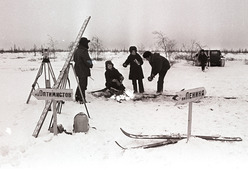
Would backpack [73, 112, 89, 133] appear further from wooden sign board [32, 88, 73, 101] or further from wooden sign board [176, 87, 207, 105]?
wooden sign board [176, 87, 207, 105]

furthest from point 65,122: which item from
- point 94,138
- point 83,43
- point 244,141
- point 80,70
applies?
point 244,141

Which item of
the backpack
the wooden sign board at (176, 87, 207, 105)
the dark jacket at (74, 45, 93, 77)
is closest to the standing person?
the dark jacket at (74, 45, 93, 77)

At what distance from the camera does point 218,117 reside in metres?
6.26

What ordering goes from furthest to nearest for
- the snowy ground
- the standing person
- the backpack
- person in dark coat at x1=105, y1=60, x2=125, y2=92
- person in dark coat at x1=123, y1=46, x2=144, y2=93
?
person in dark coat at x1=123, y1=46, x2=144, y2=93, person in dark coat at x1=105, y1=60, x2=125, y2=92, the standing person, the backpack, the snowy ground

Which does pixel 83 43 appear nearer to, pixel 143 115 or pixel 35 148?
pixel 143 115

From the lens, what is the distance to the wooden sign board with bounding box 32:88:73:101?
4383 millimetres

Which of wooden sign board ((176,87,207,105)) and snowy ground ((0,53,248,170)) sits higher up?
wooden sign board ((176,87,207,105))

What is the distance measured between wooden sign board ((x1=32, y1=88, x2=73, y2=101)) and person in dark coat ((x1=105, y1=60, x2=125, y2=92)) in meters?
4.00

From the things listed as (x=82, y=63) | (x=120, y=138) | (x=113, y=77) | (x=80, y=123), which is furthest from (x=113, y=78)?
(x=120, y=138)

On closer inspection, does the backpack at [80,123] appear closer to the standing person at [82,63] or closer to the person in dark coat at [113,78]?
the standing person at [82,63]

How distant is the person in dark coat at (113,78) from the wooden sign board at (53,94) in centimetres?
400

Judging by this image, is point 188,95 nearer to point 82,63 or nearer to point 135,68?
point 82,63

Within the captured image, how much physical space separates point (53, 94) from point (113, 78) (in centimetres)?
418

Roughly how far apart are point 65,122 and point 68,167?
190cm
